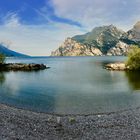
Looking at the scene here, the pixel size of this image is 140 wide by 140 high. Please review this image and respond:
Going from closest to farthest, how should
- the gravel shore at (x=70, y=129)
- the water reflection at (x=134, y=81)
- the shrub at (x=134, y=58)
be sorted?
the gravel shore at (x=70, y=129), the water reflection at (x=134, y=81), the shrub at (x=134, y=58)

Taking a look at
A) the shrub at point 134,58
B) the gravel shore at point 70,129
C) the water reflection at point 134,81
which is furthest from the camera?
the shrub at point 134,58

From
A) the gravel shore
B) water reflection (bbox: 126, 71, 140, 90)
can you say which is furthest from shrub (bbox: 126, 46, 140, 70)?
the gravel shore

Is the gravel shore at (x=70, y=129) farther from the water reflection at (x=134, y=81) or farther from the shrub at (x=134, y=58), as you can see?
the shrub at (x=134, y=58)

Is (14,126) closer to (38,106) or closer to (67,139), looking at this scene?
(67,139)

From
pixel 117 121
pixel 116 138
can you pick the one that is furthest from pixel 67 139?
pixel 117 121

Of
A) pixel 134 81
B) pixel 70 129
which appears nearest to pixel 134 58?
pixel 134 81

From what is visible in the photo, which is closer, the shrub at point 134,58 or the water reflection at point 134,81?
the water reflection at point 134,81

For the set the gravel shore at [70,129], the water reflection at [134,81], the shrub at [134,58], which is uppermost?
the shrub at [134,58]

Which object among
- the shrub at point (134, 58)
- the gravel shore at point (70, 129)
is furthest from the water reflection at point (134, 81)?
the gravel shore at point (70, 129)

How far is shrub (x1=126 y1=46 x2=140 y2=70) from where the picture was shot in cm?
14612

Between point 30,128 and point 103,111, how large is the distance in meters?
19.7

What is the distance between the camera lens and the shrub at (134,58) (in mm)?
146125

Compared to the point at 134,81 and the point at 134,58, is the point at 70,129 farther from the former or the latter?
the point at 134,58

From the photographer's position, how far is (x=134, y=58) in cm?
14662
